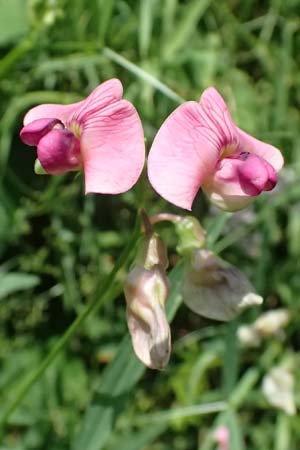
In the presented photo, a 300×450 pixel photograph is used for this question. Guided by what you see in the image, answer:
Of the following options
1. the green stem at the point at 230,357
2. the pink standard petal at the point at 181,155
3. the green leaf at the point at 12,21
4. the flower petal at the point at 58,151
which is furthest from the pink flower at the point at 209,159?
the green leaf at the point at 12,21

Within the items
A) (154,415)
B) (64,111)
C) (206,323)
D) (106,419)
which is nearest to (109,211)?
(206,323)

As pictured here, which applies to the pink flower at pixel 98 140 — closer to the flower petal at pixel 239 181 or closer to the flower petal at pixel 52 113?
the flower petal at pixel 52 113

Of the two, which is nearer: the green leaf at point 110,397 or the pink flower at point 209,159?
the pink flower at point 209,159

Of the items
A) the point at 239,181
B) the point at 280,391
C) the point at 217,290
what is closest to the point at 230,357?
the point at 280,391

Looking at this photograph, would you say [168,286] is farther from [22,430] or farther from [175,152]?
[22,430]

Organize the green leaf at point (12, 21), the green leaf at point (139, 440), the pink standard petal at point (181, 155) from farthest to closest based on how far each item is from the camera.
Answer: the green leaf at point (12, 21)
the green leaf at point (139, 440)
the pink standard petal at point (181, 155)

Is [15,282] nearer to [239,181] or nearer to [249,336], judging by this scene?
[249,336]

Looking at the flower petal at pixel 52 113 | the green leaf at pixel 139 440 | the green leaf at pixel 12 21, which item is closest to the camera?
the flower petal at pixel 52 113
